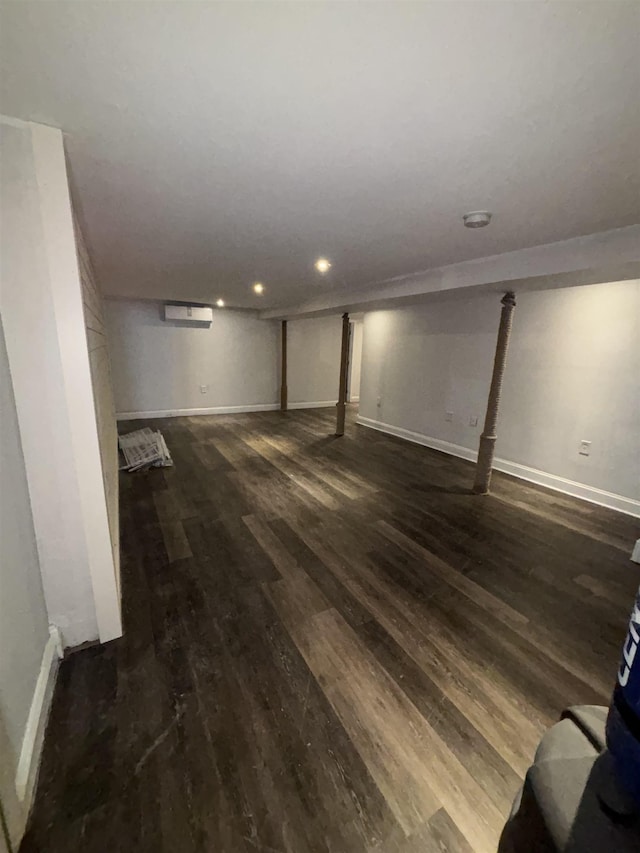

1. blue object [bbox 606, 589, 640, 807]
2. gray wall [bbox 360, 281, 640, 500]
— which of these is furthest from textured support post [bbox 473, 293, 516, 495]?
blue object [bbox 606, 589, 640, 807]

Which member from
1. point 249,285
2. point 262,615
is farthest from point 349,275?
point 262,615

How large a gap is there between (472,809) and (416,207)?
2308 millimetres

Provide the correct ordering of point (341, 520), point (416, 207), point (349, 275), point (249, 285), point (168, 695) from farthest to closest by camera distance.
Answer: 1. point (249, 285)
2. point (349, 275)
3. point (341, 520)
4. point (416, 207)
5. point (168, 695)

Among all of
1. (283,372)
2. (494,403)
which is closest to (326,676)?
(494,403)

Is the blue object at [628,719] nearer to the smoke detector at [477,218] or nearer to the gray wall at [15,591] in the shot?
the gray wall at [15,591]

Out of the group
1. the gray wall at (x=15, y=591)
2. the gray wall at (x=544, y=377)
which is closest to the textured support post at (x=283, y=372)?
the gray wall at (x=544, y=377)

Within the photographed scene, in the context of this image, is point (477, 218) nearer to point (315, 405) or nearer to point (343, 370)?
point (343, 370)

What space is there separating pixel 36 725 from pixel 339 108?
85.9 inches

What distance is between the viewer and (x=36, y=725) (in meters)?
1.15

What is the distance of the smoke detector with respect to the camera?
1.70 metres

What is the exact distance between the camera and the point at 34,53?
0.84 meters

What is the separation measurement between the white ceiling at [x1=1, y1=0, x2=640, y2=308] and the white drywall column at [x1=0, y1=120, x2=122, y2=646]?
0.17m

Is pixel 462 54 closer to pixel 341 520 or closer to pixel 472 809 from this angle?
pixel 472 809

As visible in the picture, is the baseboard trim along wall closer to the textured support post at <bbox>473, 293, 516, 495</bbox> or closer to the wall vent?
the textured support post at <bbox>473, 293, 516, 495</bbox>
